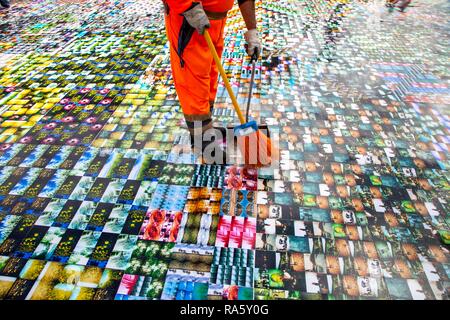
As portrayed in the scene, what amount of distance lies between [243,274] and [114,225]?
800 millimetres

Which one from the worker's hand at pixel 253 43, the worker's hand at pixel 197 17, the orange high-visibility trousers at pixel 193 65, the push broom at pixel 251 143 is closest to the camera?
the worker's hand at pixel 197 17

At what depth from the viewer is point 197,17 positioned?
4.69 feet

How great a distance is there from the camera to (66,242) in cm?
157

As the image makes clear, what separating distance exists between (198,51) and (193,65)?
0.27ft

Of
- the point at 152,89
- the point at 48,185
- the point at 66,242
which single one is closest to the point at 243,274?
the point at 66,242

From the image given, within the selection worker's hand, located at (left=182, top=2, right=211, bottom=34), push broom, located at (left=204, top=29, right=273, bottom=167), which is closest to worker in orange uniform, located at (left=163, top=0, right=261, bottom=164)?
worker's hand, located at (left=182, top=2, right=211, bottom=34)

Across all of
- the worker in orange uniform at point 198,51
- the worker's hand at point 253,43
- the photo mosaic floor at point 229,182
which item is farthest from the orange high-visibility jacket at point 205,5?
the photo mosaic floor at point 229,182

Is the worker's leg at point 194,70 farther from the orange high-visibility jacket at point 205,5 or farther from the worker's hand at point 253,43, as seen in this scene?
the worker's hand at point 253,43

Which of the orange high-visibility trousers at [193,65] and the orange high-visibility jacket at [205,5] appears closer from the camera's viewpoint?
the orange high-visibility jacket at [205,5]

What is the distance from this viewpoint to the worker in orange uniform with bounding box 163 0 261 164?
57.9 inches

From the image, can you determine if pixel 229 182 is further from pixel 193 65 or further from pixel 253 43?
pixel 253 43

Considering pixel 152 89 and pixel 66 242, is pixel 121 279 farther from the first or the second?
pixel 152 89

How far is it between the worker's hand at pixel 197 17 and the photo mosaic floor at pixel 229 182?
0.92 meters

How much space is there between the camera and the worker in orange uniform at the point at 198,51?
4.83 ft
